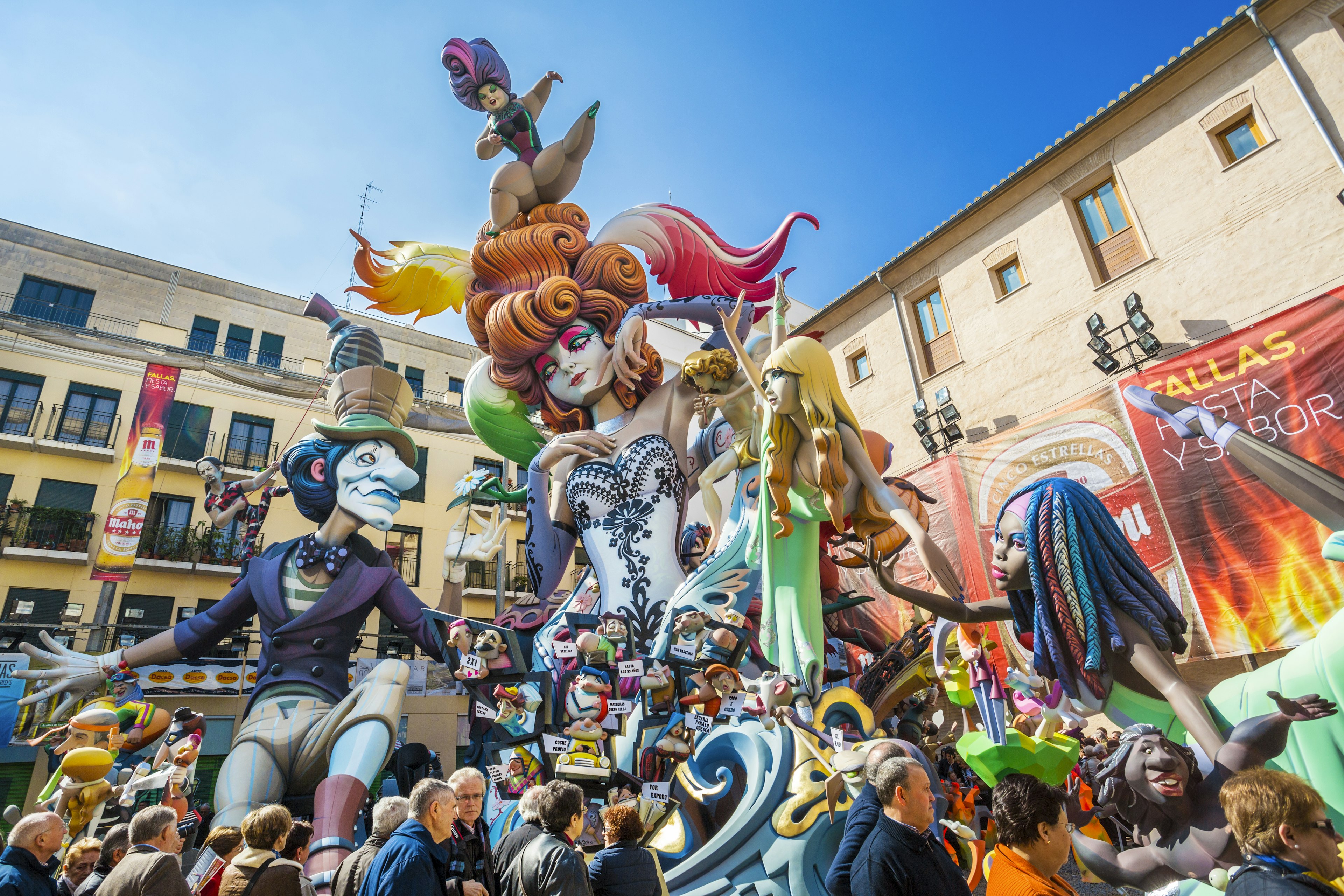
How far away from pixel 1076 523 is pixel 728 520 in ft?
8.78

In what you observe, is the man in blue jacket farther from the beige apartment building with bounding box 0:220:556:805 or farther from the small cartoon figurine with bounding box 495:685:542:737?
the beige apartment building with bounding box 0:220:556:805

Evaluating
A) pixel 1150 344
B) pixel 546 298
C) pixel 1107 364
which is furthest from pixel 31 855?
pixel 1107 364

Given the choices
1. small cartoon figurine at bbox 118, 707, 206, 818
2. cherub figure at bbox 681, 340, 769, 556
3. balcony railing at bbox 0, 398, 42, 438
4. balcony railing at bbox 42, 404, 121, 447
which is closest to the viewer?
small cartoon figurine at bbox 118, 707, 206, 818

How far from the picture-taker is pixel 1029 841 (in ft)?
5.80

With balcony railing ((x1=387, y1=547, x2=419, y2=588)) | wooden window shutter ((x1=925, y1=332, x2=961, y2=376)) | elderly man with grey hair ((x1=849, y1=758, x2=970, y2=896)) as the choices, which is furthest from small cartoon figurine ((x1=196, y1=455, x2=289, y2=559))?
wooden window shutter ((x1=925, y1=332, x2=961, y2=376))

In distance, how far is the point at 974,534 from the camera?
1269cm

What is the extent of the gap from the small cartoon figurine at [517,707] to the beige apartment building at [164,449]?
8.12m

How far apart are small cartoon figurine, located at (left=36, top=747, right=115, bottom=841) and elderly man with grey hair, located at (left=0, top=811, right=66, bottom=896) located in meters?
1.79

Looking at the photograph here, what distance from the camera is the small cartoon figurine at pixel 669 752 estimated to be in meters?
4.16

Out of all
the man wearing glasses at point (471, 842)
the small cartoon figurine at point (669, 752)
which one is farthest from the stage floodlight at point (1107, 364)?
the man wearing glasses at point (471, 842)

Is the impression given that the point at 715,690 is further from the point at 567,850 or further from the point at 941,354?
the point at 941,354

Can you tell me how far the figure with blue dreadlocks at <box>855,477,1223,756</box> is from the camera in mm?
3141

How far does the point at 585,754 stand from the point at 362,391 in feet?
10.7

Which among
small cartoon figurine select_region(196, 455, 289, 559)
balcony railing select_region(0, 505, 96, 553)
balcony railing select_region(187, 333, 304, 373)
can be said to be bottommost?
small cartoon figurine select_region(196, 455, 289, 559)
